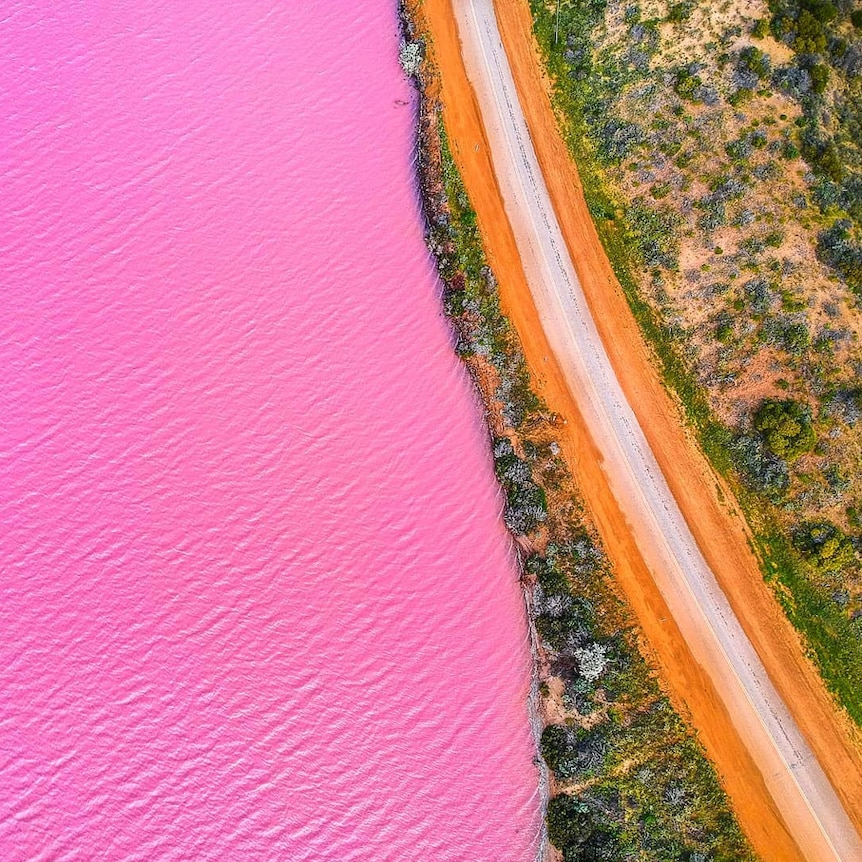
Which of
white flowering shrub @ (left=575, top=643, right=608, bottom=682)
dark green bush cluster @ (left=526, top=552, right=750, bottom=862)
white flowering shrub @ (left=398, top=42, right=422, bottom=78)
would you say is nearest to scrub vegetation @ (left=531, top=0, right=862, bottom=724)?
white flowering shrub @ (left=398, top=42, right=422, bottom=78)

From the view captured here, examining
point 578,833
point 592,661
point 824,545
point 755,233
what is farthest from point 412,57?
point 578,833

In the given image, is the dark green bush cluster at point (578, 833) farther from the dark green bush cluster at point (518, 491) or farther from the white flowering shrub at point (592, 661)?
the dark green bush cluster at point (518, 491)

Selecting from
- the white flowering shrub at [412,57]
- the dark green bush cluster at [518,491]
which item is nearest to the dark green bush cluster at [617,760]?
the dark green bush cluster at [518,491]

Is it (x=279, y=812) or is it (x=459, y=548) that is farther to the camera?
(x=459, y=548)

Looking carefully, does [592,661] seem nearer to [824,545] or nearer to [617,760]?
[617,760]

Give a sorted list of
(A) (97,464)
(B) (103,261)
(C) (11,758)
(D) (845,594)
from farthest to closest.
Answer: (B) (103,261)
(A) (97,464)
(C) (11,758)
(D) (845,594)

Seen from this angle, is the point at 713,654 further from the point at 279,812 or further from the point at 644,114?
the point at 644,114

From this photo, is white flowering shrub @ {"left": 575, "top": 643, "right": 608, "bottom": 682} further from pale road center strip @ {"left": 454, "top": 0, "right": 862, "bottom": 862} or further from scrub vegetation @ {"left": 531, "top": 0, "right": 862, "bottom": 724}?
scrub vegetation @ {"left": 531, "top": 0, "right": 862, "bottom": 724}

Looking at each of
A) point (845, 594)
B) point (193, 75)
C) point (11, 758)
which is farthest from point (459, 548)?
point (193, 75)
